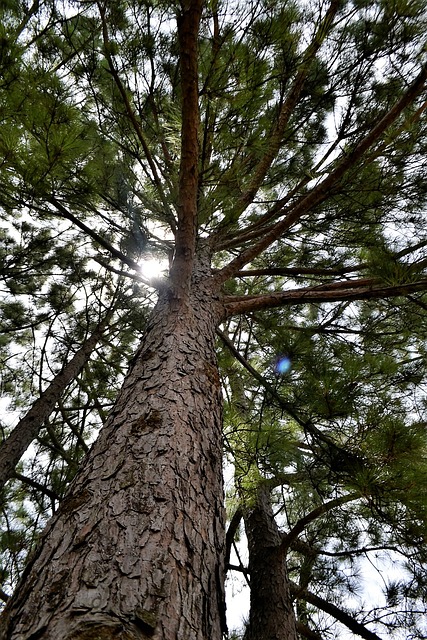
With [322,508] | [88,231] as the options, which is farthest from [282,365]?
[88,231]

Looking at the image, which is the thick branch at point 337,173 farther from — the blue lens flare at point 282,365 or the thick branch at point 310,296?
the blue lens flare at point 282,365

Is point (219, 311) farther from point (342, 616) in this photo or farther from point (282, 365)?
point (342, 616)

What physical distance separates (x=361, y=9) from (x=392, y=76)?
1.48 feet

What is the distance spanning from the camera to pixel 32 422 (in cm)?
283

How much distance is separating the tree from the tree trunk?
13 millimetres

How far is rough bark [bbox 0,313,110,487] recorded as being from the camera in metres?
2.62

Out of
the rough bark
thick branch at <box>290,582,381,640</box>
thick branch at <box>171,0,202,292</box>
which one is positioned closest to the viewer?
thick branch at <box>171,0,202,292</box>

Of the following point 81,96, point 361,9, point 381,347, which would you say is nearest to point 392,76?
point 361,9

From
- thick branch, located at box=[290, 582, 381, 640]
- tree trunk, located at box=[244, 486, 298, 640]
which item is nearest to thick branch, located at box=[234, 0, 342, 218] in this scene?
tree trunk, located at box=[244, 486, 298, 640]

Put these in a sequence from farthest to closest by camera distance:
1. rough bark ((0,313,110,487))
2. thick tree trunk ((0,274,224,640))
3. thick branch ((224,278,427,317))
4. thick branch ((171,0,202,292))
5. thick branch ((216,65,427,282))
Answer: rough bark ((0,313,110,487))
thick branch ((224,278,427,317))
thick branch ((216,65,427,282))
thick branch ((171,0,202,292))
thick tree trunk ((0,274,224,640))

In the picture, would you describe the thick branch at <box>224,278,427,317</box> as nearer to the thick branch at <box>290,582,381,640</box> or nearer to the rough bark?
the rough bark

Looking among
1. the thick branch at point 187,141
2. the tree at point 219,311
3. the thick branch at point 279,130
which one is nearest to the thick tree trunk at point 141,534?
the tree at point 219,311

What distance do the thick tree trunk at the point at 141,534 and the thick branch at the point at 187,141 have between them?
646 mm

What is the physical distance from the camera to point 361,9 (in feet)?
7.84
